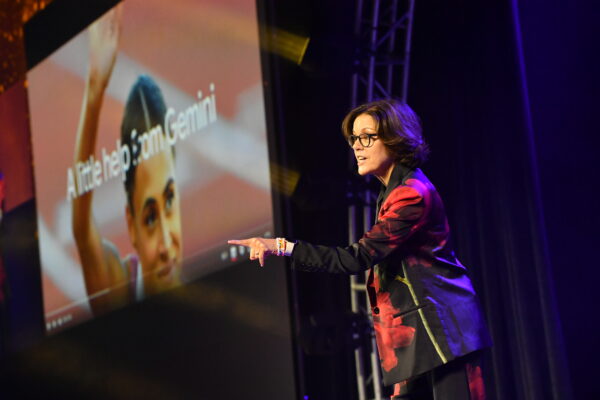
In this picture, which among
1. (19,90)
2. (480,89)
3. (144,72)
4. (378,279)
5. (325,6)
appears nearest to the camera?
(378,279)

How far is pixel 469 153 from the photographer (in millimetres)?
3412

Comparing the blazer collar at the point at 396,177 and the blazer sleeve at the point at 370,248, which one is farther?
the blazer collar at the point at 396,177

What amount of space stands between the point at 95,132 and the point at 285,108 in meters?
1.74

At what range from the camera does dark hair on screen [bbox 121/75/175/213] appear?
4512 millimetres

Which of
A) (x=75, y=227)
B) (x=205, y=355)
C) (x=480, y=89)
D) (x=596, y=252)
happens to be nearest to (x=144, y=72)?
(x=75, y=227)

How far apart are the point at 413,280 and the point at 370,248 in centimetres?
14

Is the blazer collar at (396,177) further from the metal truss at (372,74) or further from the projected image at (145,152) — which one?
the projected image at (145,152)

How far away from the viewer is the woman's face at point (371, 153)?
2127mm

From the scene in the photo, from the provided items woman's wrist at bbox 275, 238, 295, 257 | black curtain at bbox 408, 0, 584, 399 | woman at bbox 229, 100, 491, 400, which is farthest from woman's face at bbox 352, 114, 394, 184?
black curtain at bbox 408, 0, 584, 399

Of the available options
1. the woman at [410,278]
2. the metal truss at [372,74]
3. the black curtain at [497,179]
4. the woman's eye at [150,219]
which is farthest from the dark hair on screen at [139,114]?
the woman at [410,278]

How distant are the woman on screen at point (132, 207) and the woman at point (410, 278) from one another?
2348 millimetres

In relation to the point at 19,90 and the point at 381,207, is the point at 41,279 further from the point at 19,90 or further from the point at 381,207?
the point at 381,207

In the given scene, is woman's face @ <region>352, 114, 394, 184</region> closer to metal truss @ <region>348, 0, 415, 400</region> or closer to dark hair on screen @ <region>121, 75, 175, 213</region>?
metal truss @ <region>348, 0, 415, 400</region>

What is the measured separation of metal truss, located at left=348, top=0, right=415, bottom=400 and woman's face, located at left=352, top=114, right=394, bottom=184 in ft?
4.59
